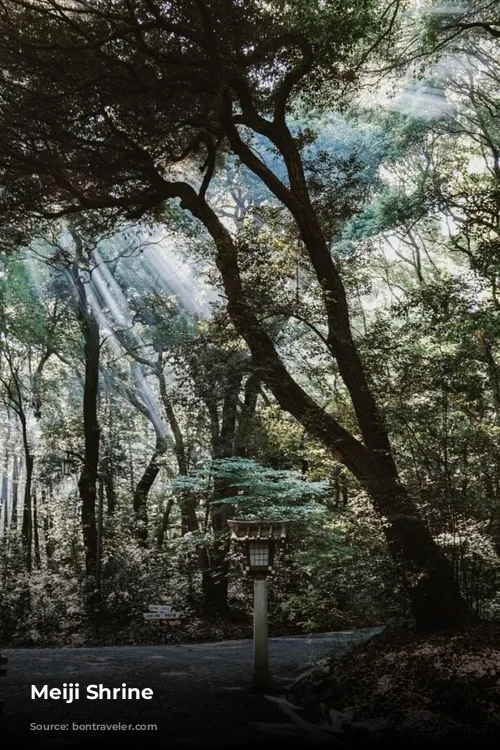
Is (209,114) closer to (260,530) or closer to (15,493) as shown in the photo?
(260,530)

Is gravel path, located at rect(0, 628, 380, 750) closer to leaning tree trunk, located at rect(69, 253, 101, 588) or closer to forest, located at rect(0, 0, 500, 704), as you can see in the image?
forest, located at rect(0, 0, 500, 704)

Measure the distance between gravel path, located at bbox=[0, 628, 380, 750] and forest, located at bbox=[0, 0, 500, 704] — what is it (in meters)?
1.10

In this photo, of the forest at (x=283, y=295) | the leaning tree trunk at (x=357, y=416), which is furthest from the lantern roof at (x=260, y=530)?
the leaning tree trunk at (x=357, y=416)

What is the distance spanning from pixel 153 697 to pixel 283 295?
4.47 metres

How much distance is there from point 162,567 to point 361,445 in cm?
738

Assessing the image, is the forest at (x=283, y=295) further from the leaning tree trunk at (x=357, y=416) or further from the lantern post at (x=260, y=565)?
the lantern post at (x=260, y=565)

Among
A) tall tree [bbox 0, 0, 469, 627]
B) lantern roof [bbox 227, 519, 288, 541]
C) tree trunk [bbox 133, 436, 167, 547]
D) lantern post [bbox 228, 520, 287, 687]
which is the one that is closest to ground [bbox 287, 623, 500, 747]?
lantern post [bbox 228, 520, 287, 687]

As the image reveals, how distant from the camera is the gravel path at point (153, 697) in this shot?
4.39 meters

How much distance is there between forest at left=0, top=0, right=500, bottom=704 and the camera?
20.5ft

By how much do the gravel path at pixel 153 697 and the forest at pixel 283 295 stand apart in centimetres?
110

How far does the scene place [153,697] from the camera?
5.84 m

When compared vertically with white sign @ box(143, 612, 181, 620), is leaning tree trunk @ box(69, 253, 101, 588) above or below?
above

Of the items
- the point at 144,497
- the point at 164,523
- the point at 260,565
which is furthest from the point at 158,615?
the point at 164,523

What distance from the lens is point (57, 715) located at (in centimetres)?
498
